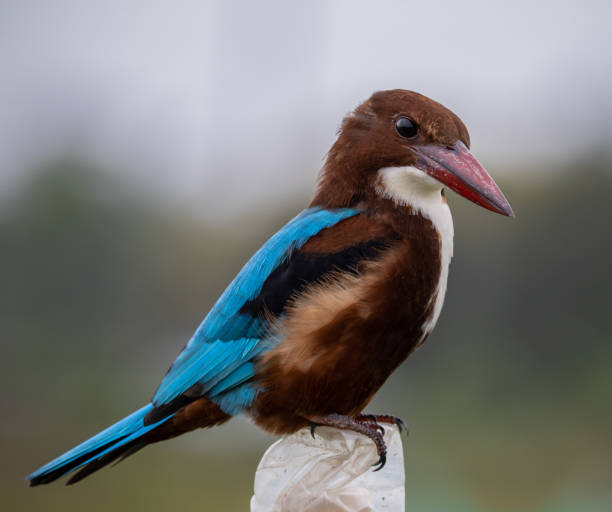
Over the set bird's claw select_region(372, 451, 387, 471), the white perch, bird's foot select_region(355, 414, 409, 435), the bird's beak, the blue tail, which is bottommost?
the blue tail

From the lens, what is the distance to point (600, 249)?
10.8 ft

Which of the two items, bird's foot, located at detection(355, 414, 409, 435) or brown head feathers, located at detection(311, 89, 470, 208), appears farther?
bird's foot, located at detection(355, 414, 409, 435)

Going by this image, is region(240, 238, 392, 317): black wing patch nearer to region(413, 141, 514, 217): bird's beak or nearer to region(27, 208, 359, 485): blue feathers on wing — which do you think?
region(27, 208, 359, 485): blue feathers on wing

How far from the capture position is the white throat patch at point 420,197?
1151mm

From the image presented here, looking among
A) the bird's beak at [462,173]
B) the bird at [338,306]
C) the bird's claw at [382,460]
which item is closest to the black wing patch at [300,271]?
the bird at [338,306]

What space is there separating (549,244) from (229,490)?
66.1 inches

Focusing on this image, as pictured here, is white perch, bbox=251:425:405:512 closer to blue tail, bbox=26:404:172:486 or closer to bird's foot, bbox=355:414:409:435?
bird's foot, bbox=355:414:409:435

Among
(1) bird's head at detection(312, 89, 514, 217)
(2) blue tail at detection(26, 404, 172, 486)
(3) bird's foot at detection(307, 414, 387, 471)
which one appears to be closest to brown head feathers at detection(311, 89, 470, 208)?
(1) bird's head at detection(312, 89, 514, 217)

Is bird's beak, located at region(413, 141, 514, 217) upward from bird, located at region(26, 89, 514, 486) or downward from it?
upward

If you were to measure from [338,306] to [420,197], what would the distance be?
208 mm

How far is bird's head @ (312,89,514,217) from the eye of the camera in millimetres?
1098

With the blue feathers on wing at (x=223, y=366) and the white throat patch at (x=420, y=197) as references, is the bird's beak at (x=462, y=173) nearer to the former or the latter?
the white throat patch at (x=420, y=197)

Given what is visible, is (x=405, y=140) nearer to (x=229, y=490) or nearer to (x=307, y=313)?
(x=307, y=313)

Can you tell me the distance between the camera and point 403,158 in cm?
116
